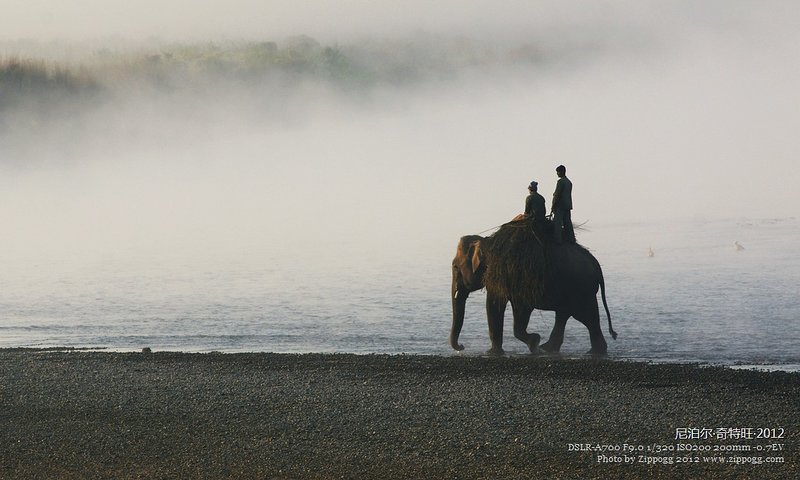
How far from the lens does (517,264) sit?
24344 millimetres

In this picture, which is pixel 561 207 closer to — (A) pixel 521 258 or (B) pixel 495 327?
(A) pixel 521 258

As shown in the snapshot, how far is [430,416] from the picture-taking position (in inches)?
670

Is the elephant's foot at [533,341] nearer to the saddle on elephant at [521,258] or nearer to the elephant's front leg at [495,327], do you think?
the elephant's front leg at [495,327]

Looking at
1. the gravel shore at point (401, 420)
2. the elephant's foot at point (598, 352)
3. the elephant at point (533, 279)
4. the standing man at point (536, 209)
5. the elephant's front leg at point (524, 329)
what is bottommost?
the gravel shore at point (401, 420)

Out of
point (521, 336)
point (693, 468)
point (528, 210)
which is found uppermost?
point (528, 210)

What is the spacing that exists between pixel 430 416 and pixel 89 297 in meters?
37.5

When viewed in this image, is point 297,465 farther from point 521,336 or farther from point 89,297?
point 89,297

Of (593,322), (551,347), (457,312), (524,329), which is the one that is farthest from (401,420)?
(457,312)

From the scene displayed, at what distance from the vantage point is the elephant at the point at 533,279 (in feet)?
79.9

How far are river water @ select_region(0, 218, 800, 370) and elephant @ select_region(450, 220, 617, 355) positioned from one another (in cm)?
71

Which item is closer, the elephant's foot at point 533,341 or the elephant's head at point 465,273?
the elephant's foot at point 533,341

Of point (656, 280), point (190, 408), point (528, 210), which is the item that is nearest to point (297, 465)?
point (190, 408)

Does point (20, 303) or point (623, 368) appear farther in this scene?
point (20, 303)

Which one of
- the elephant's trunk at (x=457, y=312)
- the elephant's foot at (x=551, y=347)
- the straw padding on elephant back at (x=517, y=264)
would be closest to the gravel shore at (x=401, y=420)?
the straw padding on elephant back at (x=517, y=264)
